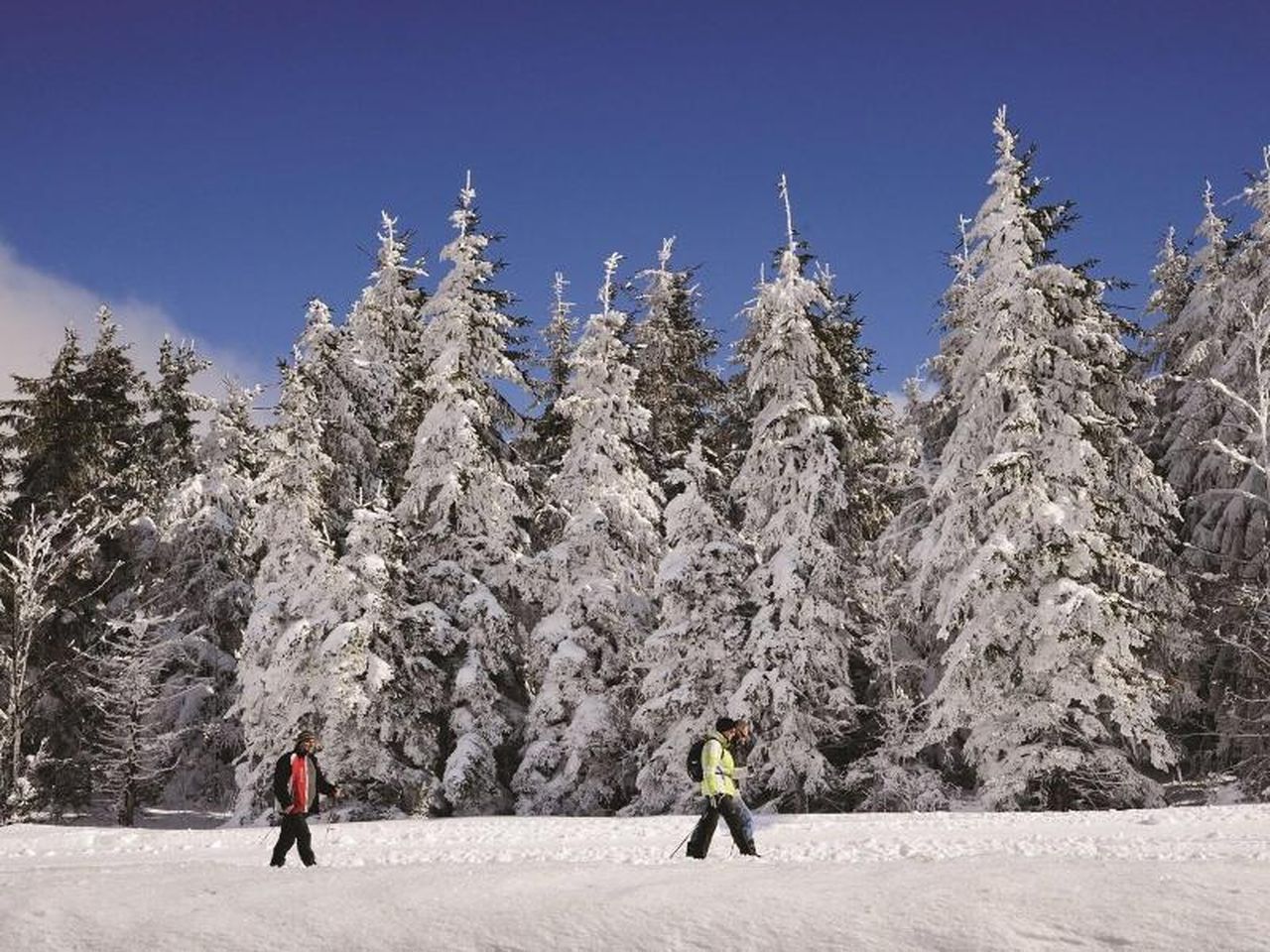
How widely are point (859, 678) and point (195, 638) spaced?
20344mm

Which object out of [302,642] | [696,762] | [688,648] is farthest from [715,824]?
[302,642]

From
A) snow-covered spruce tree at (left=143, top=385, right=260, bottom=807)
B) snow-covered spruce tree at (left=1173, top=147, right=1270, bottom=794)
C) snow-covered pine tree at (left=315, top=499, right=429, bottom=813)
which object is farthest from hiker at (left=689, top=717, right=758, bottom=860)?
snow-covered spruce tree at (left=143, top=385, right=260, bottom=807)

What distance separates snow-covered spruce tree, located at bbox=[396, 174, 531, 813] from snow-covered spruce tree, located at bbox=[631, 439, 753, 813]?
3.85m

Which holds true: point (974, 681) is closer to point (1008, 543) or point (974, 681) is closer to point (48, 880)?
point (1008, 543)

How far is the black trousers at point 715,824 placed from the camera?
11.4 metres

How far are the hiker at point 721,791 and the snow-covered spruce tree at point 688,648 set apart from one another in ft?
35.9

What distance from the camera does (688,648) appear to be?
23.1 metres

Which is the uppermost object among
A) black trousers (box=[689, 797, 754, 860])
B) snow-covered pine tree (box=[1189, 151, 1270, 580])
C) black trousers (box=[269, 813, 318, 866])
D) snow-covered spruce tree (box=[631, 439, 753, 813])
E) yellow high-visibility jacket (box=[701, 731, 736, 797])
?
snow-covered pine tree (box=[1189, 151, 1270, 580])

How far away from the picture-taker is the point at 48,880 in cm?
992

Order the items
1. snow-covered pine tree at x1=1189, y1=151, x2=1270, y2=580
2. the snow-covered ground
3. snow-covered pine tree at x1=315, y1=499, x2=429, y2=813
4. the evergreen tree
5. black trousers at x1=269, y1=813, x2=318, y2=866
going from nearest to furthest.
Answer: the snow-covered ground < black trousers at x1=269, y1=813, x2=318, y2=866 < snow-covered pine tree at x1=315, y1=499, x2=429, y2=813 < snow-covered pine tree at x1=1189, y1=151, x2=1270, y2=580 < the evergreen tree

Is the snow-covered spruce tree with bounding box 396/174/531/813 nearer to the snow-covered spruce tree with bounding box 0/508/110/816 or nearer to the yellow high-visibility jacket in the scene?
the snow-covered spruce tree with bounding box 0/508/110/816

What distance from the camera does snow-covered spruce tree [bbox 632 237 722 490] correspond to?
31734 mm

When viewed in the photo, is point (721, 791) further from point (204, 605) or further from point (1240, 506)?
point (204, 605)

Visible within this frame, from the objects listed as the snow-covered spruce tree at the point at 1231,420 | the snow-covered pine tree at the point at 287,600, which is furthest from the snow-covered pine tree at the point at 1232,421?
the snow-covered pine tree at the point at 287,600
